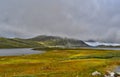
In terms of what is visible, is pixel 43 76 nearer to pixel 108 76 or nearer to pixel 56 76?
pixel 56 76

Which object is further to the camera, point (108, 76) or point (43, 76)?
point (43, 76)

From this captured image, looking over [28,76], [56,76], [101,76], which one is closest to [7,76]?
[28,76]

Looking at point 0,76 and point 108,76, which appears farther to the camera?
point 0,76

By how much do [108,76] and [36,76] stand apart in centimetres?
1230

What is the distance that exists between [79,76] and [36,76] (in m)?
7.47

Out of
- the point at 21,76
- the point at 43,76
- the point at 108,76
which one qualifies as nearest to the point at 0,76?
the point at 21,76

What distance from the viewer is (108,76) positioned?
3912 cm

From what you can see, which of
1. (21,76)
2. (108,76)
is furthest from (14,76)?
(108,76)

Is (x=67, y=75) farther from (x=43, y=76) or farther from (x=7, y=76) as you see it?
(x=7, y=76)

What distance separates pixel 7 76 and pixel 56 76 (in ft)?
28.8

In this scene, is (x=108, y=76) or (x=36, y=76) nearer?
(x=108, y=76)

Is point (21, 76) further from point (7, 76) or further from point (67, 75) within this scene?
point (67, 75)

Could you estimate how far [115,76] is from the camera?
39438mm

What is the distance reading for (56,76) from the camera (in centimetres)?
4212
